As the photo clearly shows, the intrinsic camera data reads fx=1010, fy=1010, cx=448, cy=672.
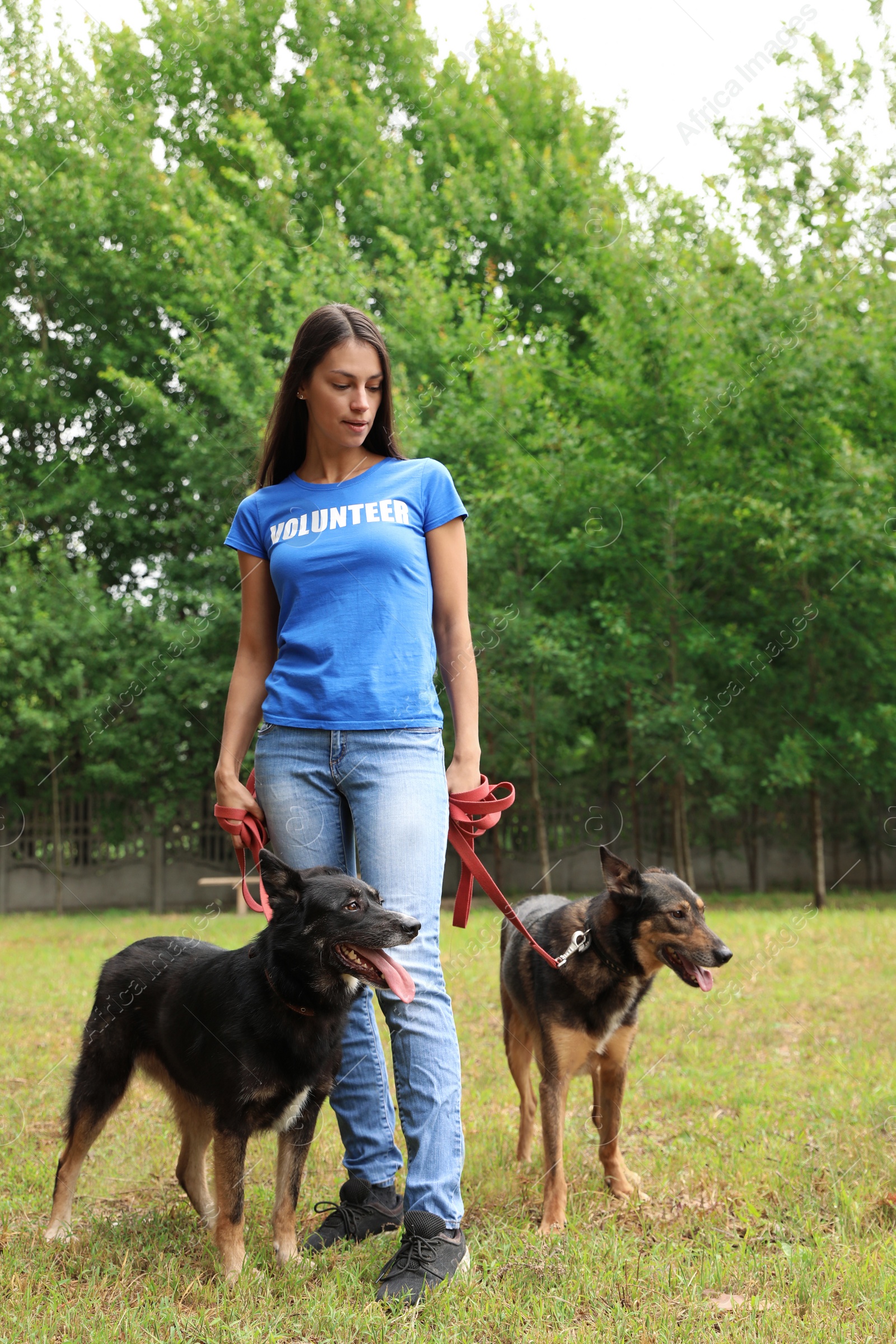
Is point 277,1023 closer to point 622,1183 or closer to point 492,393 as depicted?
point 622,1183

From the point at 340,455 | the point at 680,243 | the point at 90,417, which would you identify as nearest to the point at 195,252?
the point at 90,417

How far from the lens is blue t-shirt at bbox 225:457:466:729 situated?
8.92ft

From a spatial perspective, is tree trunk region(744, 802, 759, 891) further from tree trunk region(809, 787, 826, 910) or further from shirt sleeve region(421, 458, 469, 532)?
shirt sleeve region(421, 458, 469, 532)

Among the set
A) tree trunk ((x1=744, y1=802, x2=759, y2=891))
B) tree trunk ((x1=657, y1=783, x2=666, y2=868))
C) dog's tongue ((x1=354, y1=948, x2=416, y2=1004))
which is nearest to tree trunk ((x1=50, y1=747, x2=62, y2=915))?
tree trunk ((x1=657, y1=783, x2=666, y2=868))

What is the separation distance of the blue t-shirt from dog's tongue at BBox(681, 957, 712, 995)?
4.01 feet

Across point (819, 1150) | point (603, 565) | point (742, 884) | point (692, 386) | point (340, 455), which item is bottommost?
point (742, 884)

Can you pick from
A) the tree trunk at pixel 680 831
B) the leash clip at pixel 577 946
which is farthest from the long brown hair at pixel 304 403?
the tree trunk at pixel 680 831

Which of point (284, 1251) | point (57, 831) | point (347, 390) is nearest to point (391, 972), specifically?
point (284, 1251)

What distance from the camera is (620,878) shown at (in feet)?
11.0

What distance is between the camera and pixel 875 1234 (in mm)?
2922

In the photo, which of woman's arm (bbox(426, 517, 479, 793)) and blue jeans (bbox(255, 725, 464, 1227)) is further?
woman's arm (bbox(426, 517, 479, 793))

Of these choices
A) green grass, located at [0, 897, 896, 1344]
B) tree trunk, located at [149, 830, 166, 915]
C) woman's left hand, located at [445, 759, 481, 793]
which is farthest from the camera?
tree trunk, located at [149, 830, 166, 915]

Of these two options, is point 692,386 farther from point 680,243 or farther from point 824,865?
point 824,865

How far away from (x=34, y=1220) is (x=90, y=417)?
1569cm
